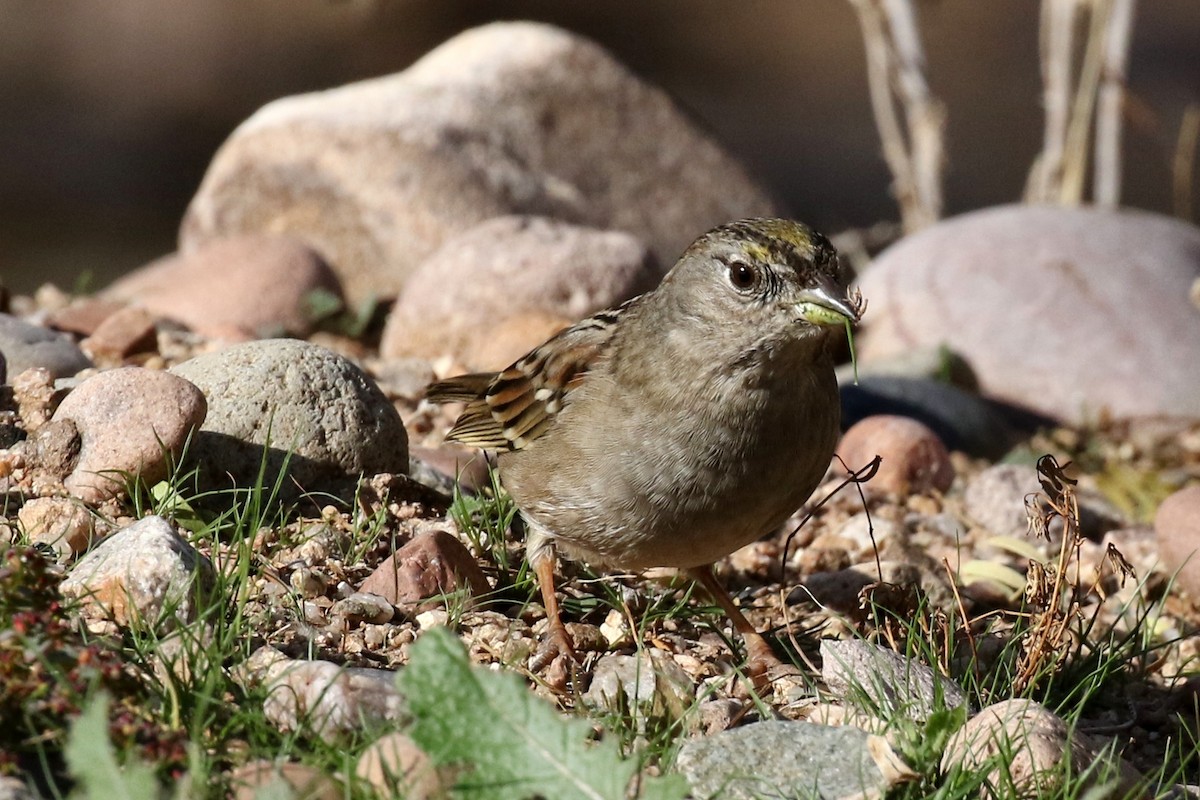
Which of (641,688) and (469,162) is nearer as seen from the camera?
(641,688)

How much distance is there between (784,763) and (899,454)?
3.00 metres

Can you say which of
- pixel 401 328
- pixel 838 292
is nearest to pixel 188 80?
pixel 401 328

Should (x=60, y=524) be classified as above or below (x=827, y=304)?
below

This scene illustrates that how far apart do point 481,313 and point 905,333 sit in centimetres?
258

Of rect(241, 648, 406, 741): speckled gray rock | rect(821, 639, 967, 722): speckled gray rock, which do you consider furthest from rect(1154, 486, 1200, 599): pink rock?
rect(241, 648, 406, 741): speckled gray rock

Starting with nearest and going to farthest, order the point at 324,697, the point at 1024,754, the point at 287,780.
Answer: the point at 287,780, the point at 324,697, the point at 1024,754

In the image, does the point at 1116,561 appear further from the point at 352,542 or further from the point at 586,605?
the point at 352,542

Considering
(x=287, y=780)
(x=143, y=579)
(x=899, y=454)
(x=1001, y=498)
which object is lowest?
(x=1001, y=498)

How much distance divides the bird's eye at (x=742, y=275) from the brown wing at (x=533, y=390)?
0.65 metres

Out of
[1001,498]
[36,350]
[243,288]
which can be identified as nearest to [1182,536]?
[1001,498]

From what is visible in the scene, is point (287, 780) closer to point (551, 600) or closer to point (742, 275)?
point (551, 600)

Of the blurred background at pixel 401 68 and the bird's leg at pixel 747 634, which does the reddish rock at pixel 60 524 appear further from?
the blurred background at pixel 401 68

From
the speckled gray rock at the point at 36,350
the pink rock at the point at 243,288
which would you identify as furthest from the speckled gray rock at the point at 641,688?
the pink rock at the point at 243,288

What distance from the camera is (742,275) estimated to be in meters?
4.22
